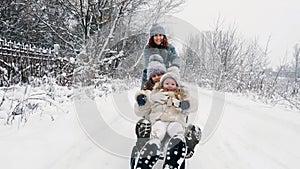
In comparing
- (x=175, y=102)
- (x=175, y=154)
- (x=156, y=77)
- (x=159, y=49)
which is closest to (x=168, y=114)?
(x=175, y=102)

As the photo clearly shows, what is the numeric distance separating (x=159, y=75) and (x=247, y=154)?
1.54 meters

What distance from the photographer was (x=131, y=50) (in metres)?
14.6

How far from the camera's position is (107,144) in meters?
3.67

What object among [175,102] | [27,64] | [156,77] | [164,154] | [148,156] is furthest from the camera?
[27,64]

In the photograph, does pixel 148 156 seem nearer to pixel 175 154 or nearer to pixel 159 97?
pixel 175 154

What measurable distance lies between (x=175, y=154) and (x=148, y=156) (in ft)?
0.77

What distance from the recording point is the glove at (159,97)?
9.12 ft

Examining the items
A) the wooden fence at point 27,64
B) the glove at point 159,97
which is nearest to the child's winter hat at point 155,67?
the glove at point 159,97

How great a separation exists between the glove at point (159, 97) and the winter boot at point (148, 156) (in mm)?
480

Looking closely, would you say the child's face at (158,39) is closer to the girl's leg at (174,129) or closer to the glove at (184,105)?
the glove at (184,105)

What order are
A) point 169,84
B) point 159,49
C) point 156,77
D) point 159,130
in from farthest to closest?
1. point 159,49
2. point 156,77
3. point 169,84
4. point 159,130

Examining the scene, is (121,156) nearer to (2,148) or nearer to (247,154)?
(2,148)

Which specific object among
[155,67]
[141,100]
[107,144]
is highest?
[155,67]

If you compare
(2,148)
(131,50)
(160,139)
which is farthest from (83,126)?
(131,50)
